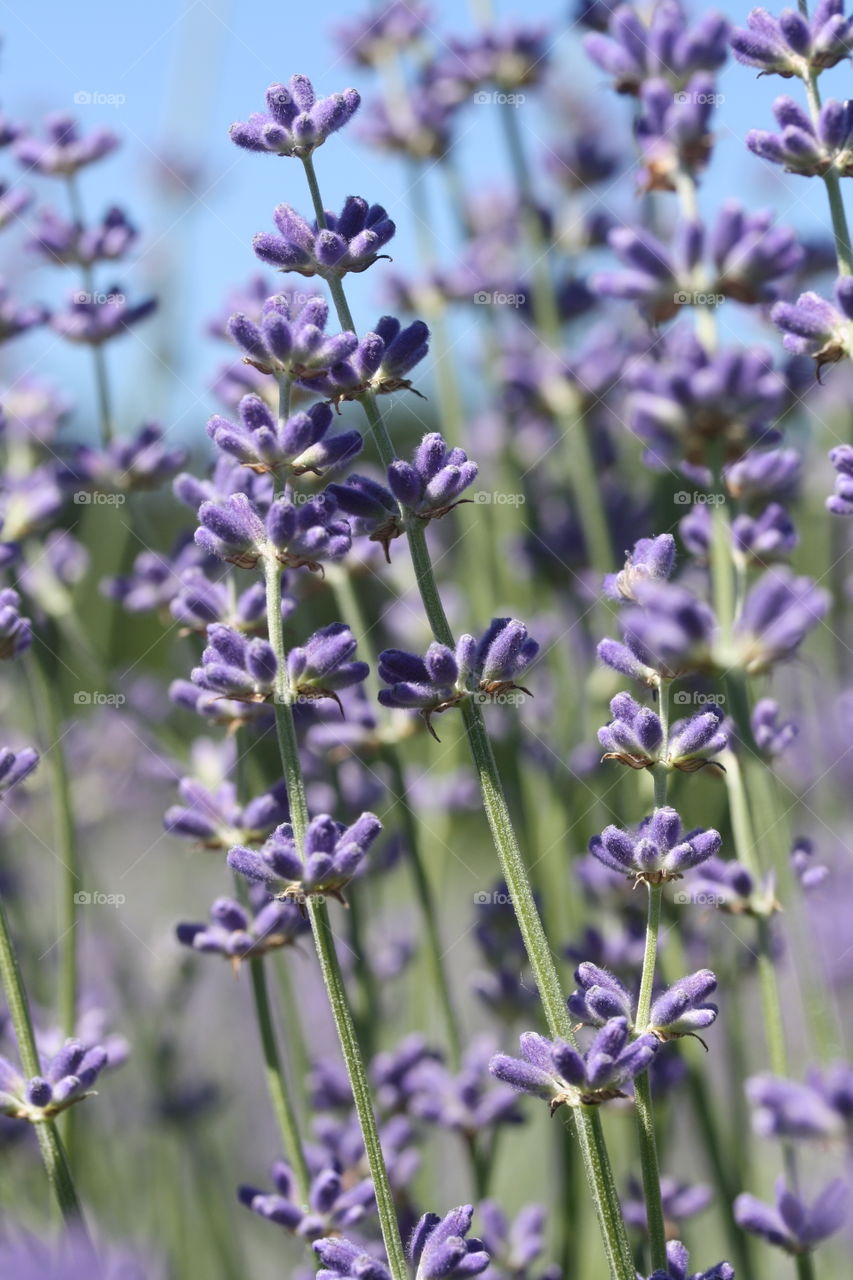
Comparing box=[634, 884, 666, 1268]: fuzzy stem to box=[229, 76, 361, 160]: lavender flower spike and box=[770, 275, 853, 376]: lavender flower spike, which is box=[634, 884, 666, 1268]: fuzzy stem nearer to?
box=[770, 275, 853, 376]: lavender flower spike

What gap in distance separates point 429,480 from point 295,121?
1.15 feet

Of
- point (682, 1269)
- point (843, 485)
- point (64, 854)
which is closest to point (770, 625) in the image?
point (843, 485)

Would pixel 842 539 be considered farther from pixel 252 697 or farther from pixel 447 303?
pixel 252 697

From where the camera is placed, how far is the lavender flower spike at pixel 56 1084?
1.27 meters

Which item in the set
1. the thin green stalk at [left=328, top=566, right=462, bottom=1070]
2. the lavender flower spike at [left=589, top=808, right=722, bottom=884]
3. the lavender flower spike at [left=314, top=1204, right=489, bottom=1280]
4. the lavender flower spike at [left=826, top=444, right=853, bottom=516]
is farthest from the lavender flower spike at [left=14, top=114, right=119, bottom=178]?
the lavender flower spike at [left=314, top=1204, right=489, bottom=1280]

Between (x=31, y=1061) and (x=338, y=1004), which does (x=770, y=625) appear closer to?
(x=338, y=1004)

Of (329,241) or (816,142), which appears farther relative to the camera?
(816,142)

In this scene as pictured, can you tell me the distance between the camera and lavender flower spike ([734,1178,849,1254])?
121 cm

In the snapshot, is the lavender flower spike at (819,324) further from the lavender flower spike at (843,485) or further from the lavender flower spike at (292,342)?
the lavender flower spike at (292,342)

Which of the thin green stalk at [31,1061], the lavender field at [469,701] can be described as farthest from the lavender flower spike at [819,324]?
the thin green stalk at [31,1061]

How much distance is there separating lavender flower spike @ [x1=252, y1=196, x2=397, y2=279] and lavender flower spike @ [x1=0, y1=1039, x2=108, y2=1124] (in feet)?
2.47

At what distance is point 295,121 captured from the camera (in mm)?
1214

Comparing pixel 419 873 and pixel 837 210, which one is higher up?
pixel 837 210

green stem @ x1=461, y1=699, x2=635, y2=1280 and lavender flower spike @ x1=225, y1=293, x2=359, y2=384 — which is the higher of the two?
lavender flower spike @ x1=225, y1=293, x2=359, y2=384
